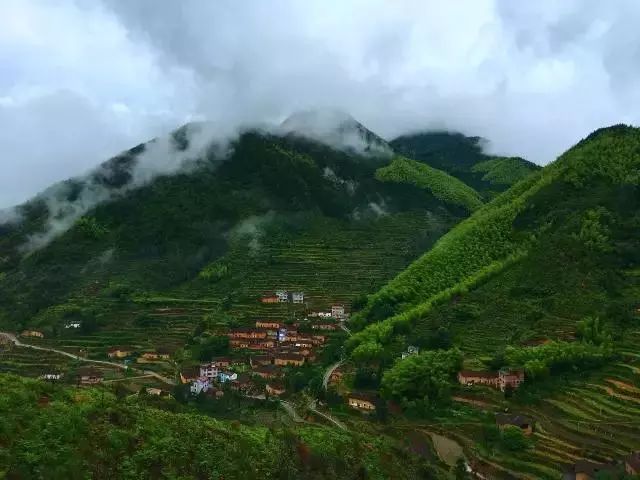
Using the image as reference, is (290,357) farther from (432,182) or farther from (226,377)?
(432,182)

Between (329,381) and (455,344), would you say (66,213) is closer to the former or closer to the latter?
(329,381)

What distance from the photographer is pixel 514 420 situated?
28.0 metres

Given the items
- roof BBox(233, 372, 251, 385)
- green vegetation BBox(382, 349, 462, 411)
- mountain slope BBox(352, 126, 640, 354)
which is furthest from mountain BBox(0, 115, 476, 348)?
Answer: green vegetation BBox(382, 349, 462, 411)

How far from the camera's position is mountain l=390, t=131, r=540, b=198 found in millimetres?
118713

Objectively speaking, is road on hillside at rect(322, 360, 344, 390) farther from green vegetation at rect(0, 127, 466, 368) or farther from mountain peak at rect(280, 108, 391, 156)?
mountain peak at rect(280, 108, 391, 156)

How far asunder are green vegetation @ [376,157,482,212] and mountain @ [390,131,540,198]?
37.9 ft

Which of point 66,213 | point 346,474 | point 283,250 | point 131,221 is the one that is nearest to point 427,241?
point 283,250

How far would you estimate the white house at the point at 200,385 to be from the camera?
38181 mm

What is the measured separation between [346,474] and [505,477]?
399 inches

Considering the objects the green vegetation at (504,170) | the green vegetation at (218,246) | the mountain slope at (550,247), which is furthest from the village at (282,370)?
the green vegetation at (504,170)

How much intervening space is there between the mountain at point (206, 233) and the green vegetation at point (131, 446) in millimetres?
36156

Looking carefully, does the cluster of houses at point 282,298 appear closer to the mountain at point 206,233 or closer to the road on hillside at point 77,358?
the mountain at point 206,233

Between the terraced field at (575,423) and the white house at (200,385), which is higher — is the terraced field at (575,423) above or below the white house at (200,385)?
below

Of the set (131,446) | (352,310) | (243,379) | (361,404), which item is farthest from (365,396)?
(131,446)
